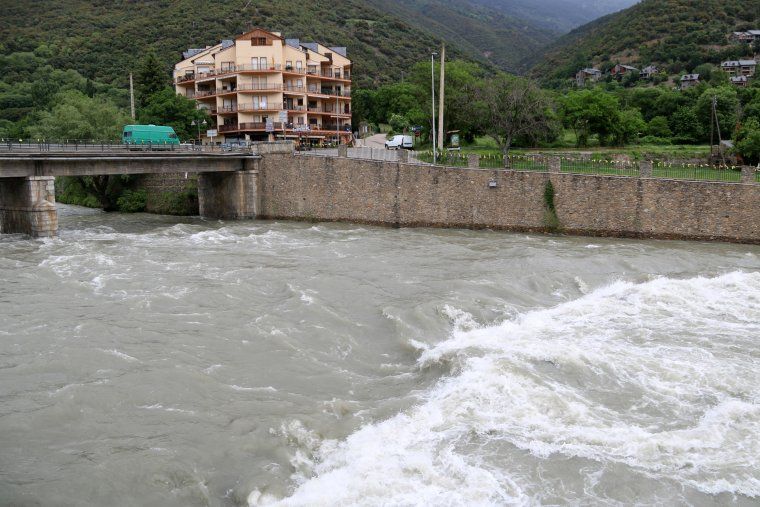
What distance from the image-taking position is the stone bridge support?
43.9 m

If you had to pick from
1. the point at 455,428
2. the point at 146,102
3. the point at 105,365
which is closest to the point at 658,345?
the point at 455,428

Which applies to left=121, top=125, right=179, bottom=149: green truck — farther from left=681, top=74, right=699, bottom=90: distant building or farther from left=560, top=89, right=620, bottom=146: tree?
left=681, top=74, right=699, bottom=90: distant building

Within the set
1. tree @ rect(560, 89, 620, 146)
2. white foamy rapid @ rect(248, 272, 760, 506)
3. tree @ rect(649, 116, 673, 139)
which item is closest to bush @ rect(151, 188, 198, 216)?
tree @ rect(560, 89, 620, 146)

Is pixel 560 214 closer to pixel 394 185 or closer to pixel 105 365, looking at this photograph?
pixel 394 185

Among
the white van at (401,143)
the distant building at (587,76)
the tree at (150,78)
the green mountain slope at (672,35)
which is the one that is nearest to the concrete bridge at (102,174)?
the white van at (401,143)

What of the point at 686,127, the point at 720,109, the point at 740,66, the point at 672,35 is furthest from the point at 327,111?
the point at 672,35

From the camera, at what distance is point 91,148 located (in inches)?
1519

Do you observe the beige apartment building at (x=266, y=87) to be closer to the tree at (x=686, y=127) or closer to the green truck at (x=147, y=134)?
the green truck at (x=147, y=134)

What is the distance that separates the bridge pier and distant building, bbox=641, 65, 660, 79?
290ft

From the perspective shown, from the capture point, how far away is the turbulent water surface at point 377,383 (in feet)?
37.9

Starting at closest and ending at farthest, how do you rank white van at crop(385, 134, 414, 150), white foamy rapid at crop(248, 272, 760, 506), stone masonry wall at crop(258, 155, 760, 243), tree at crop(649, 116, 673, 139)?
white foamy rapid at crop(248, 272, 760, 506) → stone masonry wall at crop(258, 155, 760, 243) → white van at crop(385, 134, 414, 150) → tree at crop(649, 116, 673, 139)

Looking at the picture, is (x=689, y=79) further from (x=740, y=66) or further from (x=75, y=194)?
(x=75, y=194)

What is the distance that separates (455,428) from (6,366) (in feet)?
33.4

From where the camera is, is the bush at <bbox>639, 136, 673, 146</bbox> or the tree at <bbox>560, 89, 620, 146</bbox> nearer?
the tree at <bbox>560, 89, 620, 146</bbox>
